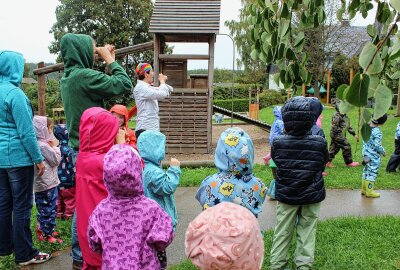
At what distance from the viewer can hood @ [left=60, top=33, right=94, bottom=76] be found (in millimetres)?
3570

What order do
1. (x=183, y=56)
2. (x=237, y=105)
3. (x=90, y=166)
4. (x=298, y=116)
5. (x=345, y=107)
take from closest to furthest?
(x=345, y=107) < (x=90, y=166) < (x=298, y=116) < (x=183, y=56) < (x=237, y=105)

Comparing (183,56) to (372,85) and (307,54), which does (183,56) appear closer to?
(307,54)

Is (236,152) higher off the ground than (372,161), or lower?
higher

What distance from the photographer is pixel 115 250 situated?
2.70 m

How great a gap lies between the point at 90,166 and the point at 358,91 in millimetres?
2454

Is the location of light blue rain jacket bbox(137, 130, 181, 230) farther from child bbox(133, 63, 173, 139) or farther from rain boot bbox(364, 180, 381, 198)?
rain boot bbox(364, 180, 381, 198)

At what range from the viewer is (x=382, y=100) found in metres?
1.12

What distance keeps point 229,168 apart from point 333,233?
2242 mm

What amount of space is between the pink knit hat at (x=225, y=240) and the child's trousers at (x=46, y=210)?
3.34m

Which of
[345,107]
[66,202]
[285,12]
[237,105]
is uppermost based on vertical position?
[285,12]

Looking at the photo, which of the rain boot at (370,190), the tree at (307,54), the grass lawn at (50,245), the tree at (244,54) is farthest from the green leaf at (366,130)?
the tree at (244,54)

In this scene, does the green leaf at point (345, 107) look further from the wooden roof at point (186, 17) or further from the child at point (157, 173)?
the wooden roof at point (186, 17)

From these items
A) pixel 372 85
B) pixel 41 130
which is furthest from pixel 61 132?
pixel 372 85

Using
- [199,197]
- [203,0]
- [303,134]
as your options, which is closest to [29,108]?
[199,197]
